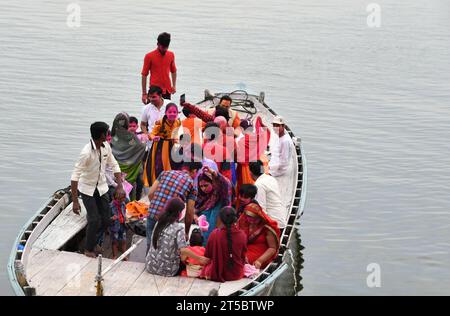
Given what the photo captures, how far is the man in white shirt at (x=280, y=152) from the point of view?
12.7m

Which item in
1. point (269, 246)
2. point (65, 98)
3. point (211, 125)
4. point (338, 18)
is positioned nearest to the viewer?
point (269, 246)

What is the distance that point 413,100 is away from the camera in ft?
76.4

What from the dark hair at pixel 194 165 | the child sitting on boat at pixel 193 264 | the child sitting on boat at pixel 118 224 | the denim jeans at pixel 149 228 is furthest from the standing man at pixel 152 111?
the child sitting on boat at pixel 193 264

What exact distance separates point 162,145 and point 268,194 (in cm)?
207

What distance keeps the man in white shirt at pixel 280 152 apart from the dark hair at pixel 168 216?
4.10 metres

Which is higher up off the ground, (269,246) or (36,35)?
(36,35)

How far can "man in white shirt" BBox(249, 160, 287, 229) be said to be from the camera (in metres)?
10.2

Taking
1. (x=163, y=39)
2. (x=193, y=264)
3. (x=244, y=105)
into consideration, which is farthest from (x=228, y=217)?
(x=244, y=105)

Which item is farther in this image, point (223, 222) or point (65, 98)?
point (65, 98)

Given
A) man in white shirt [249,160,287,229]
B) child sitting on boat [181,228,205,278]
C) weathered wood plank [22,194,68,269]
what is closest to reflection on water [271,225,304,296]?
man in white shirt [249,160,287,229]

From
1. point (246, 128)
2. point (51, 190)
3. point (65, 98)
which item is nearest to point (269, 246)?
point (246, 128)

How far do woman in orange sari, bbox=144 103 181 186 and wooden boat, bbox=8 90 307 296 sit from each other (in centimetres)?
129
